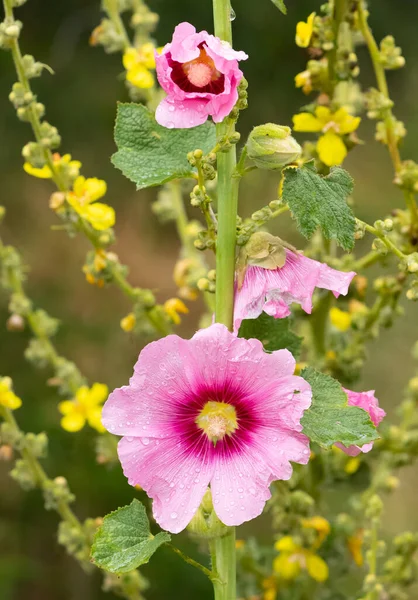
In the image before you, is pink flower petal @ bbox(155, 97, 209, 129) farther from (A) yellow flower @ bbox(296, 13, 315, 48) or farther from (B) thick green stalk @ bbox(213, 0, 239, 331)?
(A) yellow flower @ bbox(296, 13, 315, 48)

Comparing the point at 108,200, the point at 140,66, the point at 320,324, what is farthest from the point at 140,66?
→ the point at 108,200

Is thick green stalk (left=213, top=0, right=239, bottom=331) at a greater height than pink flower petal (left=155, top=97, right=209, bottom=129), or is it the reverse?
pink flower petal (left=155, top=97, right=209, bottom=129)

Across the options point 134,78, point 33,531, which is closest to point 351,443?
point 134,78

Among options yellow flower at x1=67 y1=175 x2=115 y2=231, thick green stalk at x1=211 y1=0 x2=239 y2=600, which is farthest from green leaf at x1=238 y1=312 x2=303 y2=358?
yellow flower at x1=67 y1=175 x2=115 y2=231

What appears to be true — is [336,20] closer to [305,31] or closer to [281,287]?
[305,31]

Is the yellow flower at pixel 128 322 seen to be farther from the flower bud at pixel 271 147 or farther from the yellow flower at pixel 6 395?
the flower bud at pixel 271 147

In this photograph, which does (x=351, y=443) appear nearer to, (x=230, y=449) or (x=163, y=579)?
(x=230, y=449)
